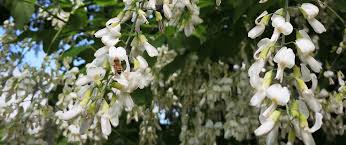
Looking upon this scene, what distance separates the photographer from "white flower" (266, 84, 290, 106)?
112 centimetres

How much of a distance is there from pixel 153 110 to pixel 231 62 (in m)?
0.51

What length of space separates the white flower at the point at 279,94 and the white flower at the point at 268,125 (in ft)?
0.10

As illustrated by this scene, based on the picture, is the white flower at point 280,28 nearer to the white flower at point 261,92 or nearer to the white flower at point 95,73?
the white flower at point 261,92

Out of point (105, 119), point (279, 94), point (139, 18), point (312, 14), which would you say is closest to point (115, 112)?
point (105, 119)

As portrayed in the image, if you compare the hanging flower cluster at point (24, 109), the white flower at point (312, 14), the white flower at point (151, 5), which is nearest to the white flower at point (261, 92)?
the white flower at point (312, 14)

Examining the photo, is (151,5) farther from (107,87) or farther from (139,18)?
(107,87)

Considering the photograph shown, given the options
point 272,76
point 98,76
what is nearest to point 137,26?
point 98,76

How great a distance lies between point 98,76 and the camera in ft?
4.30

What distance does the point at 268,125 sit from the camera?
1.13 m

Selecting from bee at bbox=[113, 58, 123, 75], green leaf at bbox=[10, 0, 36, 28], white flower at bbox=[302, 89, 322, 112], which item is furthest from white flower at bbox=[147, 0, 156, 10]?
green leaf at bbox=[10, 0, 36, 28]

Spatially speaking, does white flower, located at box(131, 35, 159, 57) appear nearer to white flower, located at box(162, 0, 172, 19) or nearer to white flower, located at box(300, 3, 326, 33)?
white flower, located at box(162, 0, 172, 19)

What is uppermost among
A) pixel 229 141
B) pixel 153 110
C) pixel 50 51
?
pixel 50 51

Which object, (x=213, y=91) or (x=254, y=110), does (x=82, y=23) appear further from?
(x=254, y=110)

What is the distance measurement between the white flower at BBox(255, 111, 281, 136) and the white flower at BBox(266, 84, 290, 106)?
1.2 inches
